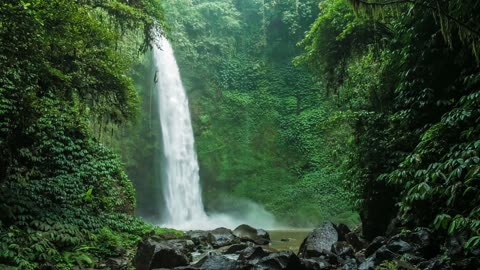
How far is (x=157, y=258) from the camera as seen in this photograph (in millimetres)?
7082

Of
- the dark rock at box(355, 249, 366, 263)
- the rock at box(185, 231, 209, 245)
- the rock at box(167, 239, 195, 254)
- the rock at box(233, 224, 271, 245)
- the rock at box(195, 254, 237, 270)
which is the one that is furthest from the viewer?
the rock at box(233, 224, 271, 245)

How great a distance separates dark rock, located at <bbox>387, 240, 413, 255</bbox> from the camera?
17.3ft

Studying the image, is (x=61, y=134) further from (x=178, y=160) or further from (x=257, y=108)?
(x=257, y=108)

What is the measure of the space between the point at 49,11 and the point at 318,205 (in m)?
16.0

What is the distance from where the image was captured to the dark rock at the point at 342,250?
293 inches

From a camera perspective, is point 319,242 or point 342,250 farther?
point 319,242

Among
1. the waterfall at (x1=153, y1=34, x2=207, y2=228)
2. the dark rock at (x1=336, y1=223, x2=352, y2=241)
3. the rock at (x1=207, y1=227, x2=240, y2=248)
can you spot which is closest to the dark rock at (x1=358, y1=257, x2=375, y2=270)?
the dark rock at (x1=336, y1=223, x2=352, y2=241)

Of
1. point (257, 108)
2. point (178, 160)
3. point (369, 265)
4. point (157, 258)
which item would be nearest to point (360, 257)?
point (369, 265)

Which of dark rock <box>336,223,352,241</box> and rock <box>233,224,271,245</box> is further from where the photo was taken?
rock <box>233,224,271,245</box>

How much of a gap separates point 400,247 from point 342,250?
2.44 m

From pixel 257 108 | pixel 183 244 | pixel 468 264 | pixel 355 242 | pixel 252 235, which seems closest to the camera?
pixel 468 264

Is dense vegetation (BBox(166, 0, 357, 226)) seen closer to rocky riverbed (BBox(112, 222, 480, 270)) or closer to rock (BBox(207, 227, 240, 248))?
rock (BBox(207, 227, 240, 248))

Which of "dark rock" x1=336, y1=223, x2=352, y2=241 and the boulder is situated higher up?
"dark rock" x1=336, y1=223, x2=352, y2=241

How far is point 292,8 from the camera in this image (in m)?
26.8
